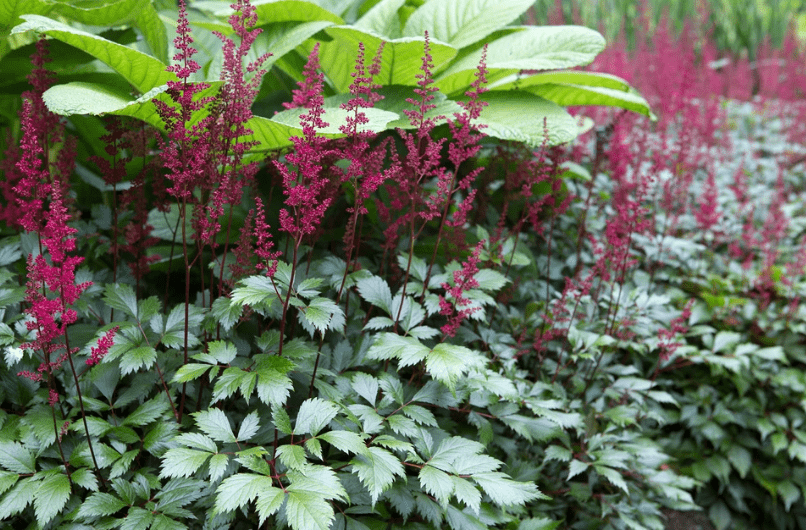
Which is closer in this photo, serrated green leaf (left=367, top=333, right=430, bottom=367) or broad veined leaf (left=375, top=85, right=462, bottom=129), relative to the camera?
serrated green leaf (left=367, top=333, right=430, bottom=367)

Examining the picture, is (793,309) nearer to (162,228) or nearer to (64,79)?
(162,228)

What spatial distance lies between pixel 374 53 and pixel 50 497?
5.72 feet

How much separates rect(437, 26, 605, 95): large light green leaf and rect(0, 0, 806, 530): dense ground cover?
0.03 m

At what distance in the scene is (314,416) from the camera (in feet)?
4.69

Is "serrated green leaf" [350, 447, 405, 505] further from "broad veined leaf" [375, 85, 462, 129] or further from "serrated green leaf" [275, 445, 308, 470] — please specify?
"broad veined leaf" [375, 85, 462, 129]

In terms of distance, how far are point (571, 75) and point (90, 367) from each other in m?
2.23

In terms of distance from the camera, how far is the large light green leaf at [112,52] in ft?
5.49

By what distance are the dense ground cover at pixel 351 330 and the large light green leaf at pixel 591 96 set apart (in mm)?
16

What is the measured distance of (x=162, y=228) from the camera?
228 centimetres

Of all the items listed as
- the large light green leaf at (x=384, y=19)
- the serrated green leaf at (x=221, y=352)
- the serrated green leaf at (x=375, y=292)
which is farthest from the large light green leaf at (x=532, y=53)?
the serrated green leaf at (x=221, y=352)

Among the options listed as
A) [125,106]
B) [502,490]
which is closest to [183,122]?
[125,106]

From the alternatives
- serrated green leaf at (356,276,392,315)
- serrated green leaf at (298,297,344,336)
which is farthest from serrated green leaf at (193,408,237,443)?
serrated green leaf at (356,276,392,315)

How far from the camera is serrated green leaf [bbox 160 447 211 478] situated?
1294mm

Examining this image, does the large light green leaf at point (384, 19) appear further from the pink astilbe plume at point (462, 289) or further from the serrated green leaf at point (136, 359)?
the serrated green leaf at point (136, 359)
